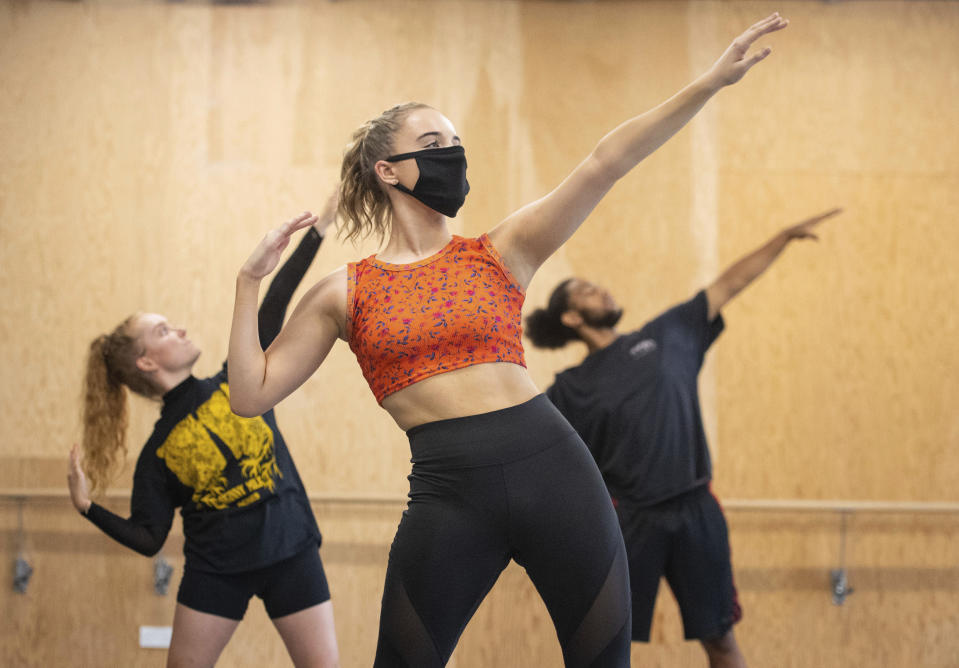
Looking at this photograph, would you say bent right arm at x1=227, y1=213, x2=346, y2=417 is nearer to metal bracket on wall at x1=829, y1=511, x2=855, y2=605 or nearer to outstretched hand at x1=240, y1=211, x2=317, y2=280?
outstretched hand at x1=240, y1=211, x2=317, y2=280

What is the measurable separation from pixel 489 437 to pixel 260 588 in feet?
4.31

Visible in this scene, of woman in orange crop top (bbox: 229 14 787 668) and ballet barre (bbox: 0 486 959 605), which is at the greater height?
woman in orange crop top (bbox: 229 14 787 668)

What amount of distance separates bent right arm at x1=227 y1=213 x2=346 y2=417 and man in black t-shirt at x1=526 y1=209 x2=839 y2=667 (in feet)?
4.54

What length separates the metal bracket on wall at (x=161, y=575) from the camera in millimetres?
3418

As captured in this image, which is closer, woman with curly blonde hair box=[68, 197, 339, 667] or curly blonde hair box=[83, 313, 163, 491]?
woman with curly blonde hair box=[68, 197, 339, 667]

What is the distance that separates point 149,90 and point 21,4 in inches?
24.3

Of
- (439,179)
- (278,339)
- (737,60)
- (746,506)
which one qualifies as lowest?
(746,506)

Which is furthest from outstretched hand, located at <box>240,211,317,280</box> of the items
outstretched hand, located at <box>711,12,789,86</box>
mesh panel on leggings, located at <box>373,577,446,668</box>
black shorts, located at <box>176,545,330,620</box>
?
black shorts, located at <box>176,545,330,620</box>

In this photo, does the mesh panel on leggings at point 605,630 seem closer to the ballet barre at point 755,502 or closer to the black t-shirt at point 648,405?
the black t-shirt at point 648,405

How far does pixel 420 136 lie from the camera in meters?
1.59

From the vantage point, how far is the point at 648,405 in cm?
275

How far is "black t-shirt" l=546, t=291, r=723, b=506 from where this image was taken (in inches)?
107

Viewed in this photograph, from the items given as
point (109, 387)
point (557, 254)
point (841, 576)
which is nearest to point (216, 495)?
point (109, 387)

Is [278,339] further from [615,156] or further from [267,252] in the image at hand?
[615,156]
